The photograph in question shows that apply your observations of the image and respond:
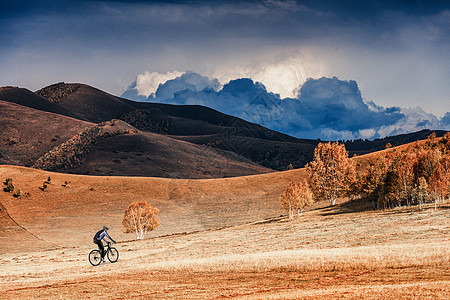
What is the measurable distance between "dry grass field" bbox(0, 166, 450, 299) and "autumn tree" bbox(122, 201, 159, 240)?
6705 mm

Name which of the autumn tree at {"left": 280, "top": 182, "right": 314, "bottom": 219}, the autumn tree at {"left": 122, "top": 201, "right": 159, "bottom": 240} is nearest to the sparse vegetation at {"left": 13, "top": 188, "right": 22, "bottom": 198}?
the autumn tree at {"left": 122, "top": 201, "right": 159, "bottom": 240}

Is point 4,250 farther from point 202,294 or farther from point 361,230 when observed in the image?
point 202,294

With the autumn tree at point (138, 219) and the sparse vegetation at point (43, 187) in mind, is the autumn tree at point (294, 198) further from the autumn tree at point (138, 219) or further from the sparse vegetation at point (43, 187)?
the sparse vegetation at point (43, 187)

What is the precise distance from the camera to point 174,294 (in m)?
20.0

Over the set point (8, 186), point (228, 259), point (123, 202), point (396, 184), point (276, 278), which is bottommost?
point (276, 278)

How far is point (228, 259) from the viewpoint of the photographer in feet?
107

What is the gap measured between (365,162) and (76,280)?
11998 centimetres

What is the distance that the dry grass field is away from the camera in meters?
20.3

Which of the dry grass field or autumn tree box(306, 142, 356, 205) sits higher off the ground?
autumn tree box(306, 142, 356, 205)

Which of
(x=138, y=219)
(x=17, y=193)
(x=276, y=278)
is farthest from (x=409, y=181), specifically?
(x=17, y=193)

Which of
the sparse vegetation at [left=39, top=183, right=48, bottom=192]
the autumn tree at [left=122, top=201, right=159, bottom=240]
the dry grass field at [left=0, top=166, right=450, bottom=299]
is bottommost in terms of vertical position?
the dry grass field at [left=0, top=166, right=450, bottom=299]

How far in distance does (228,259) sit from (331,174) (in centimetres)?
7280

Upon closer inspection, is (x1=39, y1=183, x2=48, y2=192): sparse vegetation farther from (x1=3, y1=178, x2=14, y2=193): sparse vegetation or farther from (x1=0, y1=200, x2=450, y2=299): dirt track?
(x1=0, y1=200, x2=450, y2=299): dirt track

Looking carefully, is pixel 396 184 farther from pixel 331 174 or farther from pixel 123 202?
pixel 123 202
